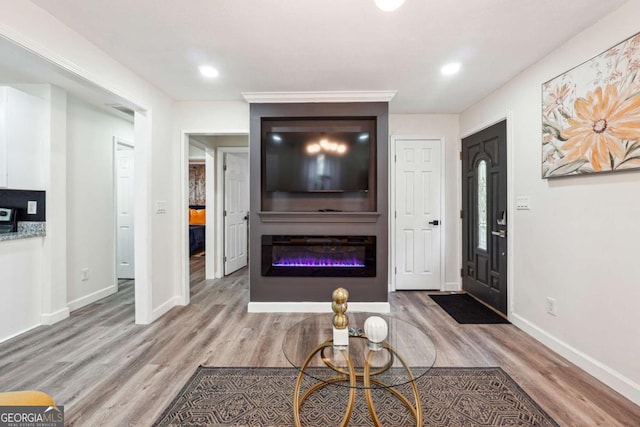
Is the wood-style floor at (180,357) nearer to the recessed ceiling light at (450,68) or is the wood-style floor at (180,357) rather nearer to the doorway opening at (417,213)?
the doorway opening at (417,213)

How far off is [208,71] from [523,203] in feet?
10.6

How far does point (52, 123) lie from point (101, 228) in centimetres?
132

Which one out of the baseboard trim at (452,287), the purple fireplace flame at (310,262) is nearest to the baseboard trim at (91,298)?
the purple fireplace flame at (310,262)

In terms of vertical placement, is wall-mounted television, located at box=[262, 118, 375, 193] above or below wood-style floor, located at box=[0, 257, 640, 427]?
above

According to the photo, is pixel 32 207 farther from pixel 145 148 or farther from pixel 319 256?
pixel 319 256

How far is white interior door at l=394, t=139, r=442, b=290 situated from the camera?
13.0 ft

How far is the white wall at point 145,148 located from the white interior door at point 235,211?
1.32 meters

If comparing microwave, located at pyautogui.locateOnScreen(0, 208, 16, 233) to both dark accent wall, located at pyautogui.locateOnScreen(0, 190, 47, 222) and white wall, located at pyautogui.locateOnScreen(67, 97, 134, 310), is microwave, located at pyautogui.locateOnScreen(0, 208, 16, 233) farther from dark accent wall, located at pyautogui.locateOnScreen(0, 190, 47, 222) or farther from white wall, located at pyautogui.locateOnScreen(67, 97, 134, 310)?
white wall, located at pyautogui.locateOnScreen(67, 97, 134, 310)

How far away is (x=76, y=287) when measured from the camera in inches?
129

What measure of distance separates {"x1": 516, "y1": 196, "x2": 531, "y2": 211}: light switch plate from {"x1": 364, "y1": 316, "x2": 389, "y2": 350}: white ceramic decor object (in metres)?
2.03

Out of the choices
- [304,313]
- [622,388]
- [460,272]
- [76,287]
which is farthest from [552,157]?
[76,287]

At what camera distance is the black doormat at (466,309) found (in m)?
2.98

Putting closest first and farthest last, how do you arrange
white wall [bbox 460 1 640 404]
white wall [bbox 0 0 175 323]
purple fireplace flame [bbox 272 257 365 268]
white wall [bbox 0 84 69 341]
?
white wall [bbox 460 1 640 404]
white wall [bbox 0 0 175 323]
white wall [bbox 0 84 69 341]
purple fireplace flame [bbox 272 257 365 268]

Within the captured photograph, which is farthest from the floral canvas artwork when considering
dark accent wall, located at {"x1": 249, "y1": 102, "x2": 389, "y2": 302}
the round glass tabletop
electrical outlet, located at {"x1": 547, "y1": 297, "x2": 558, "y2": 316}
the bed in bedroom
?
the bed in bedroom
